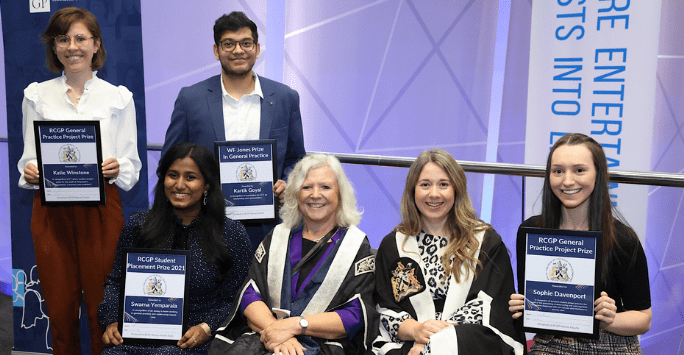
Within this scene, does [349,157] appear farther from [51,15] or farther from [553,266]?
[51,15]

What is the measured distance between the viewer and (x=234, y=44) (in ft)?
9.78

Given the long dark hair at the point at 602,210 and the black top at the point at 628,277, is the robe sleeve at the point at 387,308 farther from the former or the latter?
the long dark hair at the point at 602,210

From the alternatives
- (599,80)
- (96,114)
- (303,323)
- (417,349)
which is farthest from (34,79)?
(599,80)

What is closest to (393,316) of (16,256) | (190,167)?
→ (190,167)

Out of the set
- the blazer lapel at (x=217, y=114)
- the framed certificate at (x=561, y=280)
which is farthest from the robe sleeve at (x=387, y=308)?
the blazer lapel at (x=217, y=114)

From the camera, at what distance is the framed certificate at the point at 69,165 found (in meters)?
2.89

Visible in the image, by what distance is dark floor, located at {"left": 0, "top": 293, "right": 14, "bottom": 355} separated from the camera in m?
4.01

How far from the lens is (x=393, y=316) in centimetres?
241

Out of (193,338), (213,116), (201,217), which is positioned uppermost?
(213,116)

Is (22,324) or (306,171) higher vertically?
(306,171)

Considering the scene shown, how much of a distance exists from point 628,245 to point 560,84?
2500mm

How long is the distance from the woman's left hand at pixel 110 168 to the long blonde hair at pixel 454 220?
1.42 m

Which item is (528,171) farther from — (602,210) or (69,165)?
(69,165)

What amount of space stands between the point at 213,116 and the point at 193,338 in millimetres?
1124
